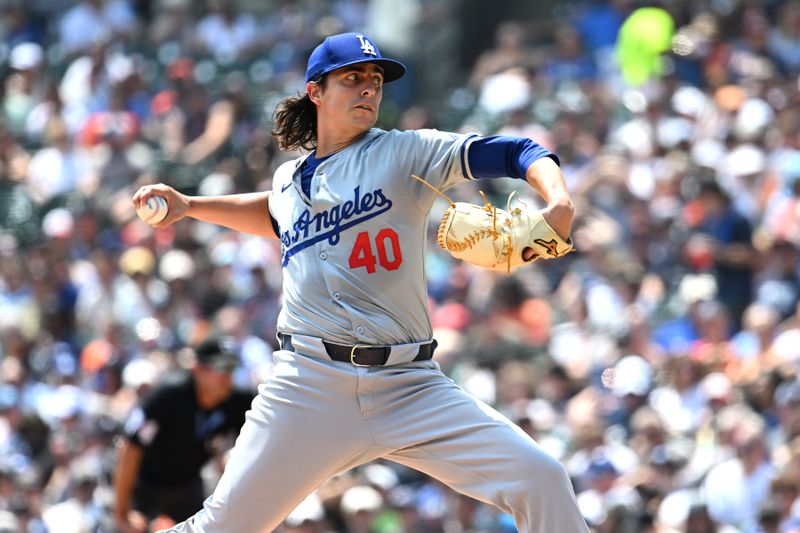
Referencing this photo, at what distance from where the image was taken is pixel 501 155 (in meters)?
4.60

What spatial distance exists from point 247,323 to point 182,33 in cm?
560

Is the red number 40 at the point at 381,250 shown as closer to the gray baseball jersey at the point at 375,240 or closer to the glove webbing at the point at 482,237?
the gray baseball jersey at the point at 375,240

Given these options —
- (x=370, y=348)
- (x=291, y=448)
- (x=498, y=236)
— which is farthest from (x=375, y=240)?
(x=291, y=448)

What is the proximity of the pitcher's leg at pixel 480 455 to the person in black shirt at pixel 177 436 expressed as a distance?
78.7 inches

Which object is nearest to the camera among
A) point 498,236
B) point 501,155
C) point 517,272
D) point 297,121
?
point 498,236

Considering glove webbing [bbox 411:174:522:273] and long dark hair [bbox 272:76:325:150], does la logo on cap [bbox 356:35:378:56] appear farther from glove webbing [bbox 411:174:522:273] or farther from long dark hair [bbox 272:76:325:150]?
glove webbing [bbox 411:174:522:273]

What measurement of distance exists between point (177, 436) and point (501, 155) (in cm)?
Result: 274

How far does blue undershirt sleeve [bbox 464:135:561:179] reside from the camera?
4.50 m

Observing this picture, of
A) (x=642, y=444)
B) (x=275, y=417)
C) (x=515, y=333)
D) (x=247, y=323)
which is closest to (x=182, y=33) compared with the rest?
(x=247, y=323)

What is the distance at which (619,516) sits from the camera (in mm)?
7922

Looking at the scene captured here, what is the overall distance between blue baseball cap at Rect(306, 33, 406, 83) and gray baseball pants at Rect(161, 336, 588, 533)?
0.89 m

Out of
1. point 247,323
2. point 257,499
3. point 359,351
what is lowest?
point 247,323

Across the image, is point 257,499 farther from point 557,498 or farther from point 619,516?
point 619,516

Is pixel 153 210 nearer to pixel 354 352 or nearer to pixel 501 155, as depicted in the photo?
pixel 354 352
